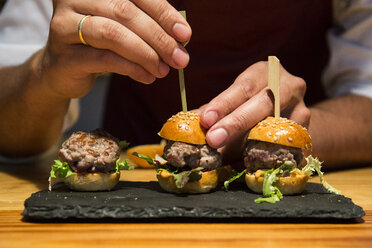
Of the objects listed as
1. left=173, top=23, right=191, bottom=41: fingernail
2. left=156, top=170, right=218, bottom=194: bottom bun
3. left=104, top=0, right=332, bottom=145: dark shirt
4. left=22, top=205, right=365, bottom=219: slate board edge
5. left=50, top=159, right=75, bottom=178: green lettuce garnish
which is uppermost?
left=104, top=0, right=332, bottom=145: dark shirt

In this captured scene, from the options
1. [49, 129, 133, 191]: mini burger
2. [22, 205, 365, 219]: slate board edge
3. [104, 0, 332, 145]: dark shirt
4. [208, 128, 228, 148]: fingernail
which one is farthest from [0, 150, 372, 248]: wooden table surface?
[104, 0, 332, 145]: dark shirt

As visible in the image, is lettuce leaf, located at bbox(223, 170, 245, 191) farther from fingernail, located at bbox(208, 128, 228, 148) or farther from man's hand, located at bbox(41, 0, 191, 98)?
man's hand, located at bbox(41, 0, 191, 98)

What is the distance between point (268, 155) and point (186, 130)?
1.35 ft

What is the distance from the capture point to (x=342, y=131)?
3355mm

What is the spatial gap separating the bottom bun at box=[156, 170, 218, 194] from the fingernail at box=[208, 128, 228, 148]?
0.47ft

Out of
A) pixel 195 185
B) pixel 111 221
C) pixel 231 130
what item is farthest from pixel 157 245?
pixel 231 130

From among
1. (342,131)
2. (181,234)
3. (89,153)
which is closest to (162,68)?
(89,153)

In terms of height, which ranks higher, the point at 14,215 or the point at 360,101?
the point at 360,101

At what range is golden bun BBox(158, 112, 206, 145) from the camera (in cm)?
231

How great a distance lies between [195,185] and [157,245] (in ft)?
2.16

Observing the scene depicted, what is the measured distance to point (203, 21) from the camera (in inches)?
141

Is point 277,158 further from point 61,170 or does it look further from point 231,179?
point 61,170

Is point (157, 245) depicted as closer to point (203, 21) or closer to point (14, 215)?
point (14, 215)

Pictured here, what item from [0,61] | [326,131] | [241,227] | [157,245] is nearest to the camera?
[157,245]
